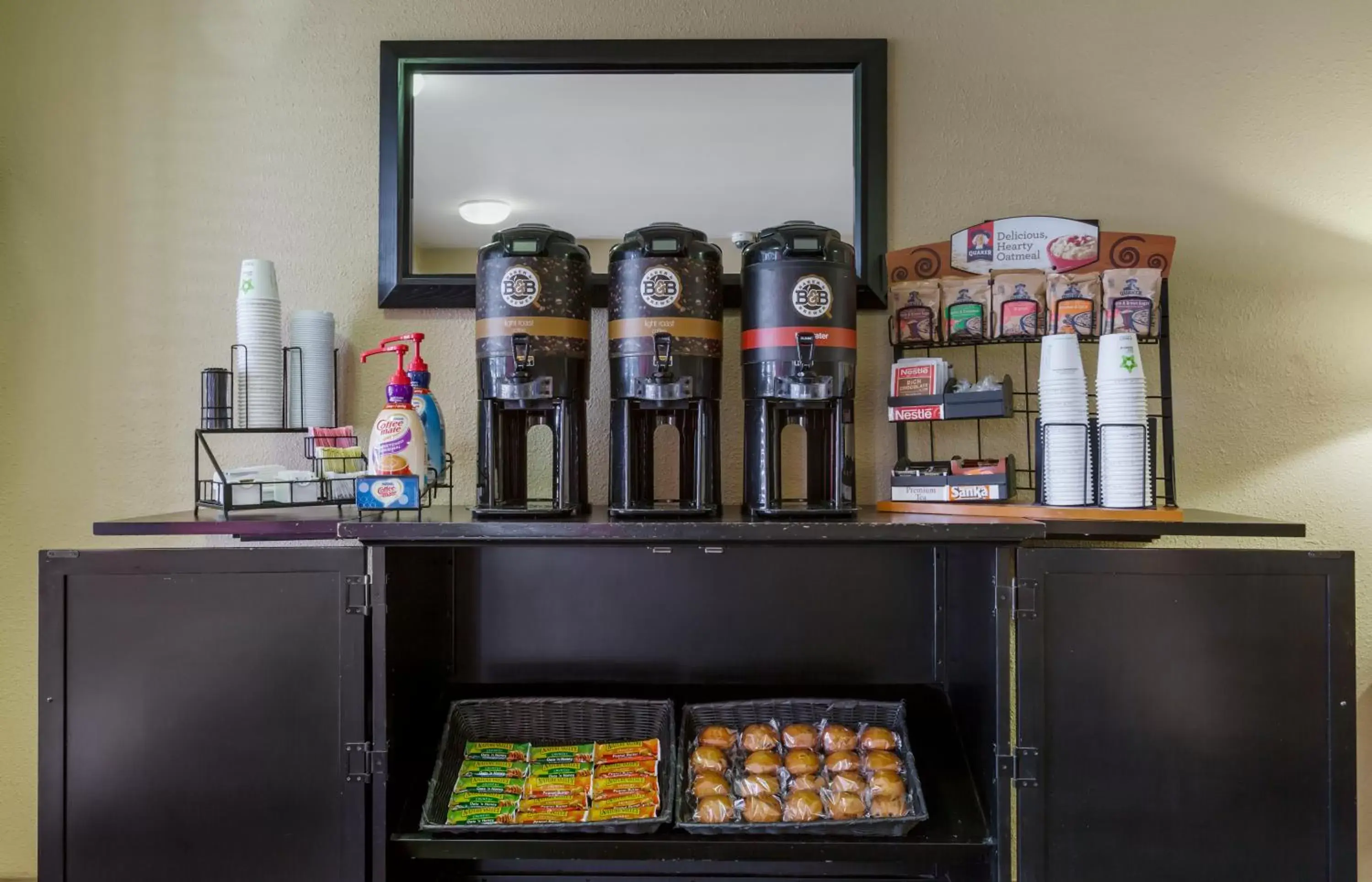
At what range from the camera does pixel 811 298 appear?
1375 mm

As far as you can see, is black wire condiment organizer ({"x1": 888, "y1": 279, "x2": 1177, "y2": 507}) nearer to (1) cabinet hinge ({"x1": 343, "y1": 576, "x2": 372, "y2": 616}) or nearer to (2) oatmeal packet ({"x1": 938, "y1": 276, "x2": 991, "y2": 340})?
(2) oatmeal packet ({"x1": 938, "y1": 276, "x2": 991, "y2": 340})

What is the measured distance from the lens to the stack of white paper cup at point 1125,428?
136 cm

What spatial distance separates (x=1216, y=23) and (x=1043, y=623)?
4.61 ft

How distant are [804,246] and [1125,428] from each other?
624 mm

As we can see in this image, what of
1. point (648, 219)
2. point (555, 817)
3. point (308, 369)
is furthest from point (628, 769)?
point (648, 219)

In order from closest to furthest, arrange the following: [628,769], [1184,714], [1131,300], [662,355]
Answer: [1184,714] < [662,355] < [628,769] < [1131,300]

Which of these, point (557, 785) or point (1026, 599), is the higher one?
point (1026, 599)

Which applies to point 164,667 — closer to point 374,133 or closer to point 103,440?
point 103,440

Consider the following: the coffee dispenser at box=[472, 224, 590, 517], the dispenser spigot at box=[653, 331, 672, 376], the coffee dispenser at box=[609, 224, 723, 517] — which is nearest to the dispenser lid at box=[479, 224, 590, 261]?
the coffee dispenser at box=[472, 224, 590, 517]

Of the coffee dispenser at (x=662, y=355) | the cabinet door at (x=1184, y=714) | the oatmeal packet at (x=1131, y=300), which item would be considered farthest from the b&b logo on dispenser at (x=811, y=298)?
the oatmeal packet at (x=1131, y=300)

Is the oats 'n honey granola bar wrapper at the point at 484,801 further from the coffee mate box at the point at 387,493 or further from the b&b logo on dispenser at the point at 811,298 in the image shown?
the b&b logo on dispenser at the point at 811,298

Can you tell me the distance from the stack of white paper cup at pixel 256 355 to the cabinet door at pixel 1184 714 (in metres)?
1.43

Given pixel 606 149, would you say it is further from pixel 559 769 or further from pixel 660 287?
pixel 559 769

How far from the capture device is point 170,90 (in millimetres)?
1781
